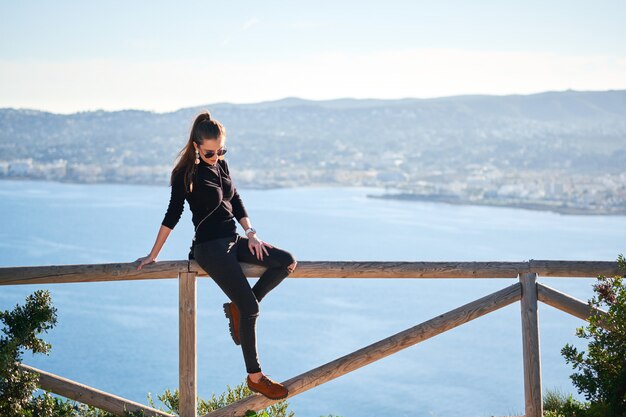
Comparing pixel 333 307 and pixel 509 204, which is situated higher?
pixel 509 204

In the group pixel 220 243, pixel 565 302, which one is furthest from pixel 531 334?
pixel 220 243

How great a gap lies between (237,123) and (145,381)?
4766 centimetres

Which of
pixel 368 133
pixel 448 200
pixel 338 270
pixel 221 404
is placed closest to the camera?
pixel 338 270

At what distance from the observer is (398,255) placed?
46.1 m

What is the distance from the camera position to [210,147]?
10.4 ft

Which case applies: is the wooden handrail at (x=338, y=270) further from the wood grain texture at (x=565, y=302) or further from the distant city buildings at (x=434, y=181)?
the distant city buildings at (x=434, y=181)

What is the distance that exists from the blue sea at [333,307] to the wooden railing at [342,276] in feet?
56.8

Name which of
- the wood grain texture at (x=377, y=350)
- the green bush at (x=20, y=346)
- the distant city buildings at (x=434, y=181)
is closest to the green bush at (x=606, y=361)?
the wood grain texture at (x=377, y=350)

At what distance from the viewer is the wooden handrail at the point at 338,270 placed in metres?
3.16

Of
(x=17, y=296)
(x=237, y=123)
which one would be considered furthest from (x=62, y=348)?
(x=237, y=123)

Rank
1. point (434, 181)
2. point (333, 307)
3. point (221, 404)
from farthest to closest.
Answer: point (434, 181) < point (333, 307) < point (221, 404)

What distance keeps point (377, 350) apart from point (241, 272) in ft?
2.16

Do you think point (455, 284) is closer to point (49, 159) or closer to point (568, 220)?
point (568, 220)

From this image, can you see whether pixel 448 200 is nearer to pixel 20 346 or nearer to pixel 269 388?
pixel 269 388
